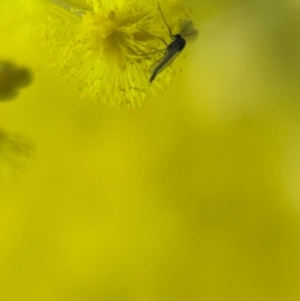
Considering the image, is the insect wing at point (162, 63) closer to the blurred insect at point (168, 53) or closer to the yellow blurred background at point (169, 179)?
the blurred insect at point (168, 53)

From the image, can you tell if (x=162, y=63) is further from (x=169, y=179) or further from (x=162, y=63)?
(x=169, y=179)

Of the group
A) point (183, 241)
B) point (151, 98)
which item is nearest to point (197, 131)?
point (151, 98)

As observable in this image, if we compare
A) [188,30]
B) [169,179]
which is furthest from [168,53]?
[169,179]

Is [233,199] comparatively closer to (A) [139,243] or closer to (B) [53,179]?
(A) [139,243]

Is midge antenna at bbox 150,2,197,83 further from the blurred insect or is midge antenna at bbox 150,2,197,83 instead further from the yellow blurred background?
the yellow blurred background

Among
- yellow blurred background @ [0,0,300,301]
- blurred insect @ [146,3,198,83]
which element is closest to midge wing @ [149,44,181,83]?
blurred insect @ [146,3,198,83]

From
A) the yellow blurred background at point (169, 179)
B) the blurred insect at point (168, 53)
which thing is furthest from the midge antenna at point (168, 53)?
the yellow blurred background at point (169, 179)
